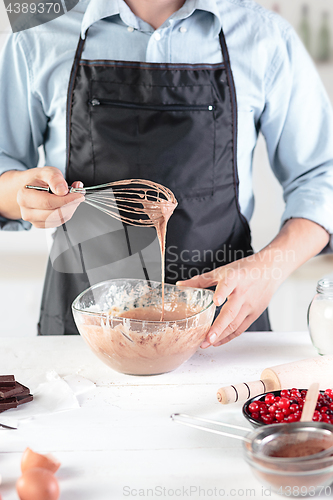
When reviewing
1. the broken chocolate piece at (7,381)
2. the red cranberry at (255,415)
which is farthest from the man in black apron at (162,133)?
the red cranberry at (255,415)

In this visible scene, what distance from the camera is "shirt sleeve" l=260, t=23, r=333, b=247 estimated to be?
125cm

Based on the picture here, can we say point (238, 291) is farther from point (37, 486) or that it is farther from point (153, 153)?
point (37, 486)

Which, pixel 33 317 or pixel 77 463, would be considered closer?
pixel 77 463

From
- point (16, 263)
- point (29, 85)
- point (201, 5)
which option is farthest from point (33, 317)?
point (201, 5)

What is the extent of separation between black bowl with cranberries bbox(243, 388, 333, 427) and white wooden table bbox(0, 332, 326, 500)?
0.16 ft

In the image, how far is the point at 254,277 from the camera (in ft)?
3.43

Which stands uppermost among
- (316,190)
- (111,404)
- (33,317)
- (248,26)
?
(248,26)

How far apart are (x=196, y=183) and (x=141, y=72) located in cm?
31

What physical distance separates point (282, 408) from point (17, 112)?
101cm

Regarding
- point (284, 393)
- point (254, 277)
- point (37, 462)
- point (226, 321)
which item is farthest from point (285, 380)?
point (37, 462)

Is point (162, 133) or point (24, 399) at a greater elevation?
point (162, 133)

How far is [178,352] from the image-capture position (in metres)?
0.87

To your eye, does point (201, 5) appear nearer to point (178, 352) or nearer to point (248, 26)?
point (248, 26)

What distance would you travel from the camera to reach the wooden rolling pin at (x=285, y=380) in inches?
29.9
